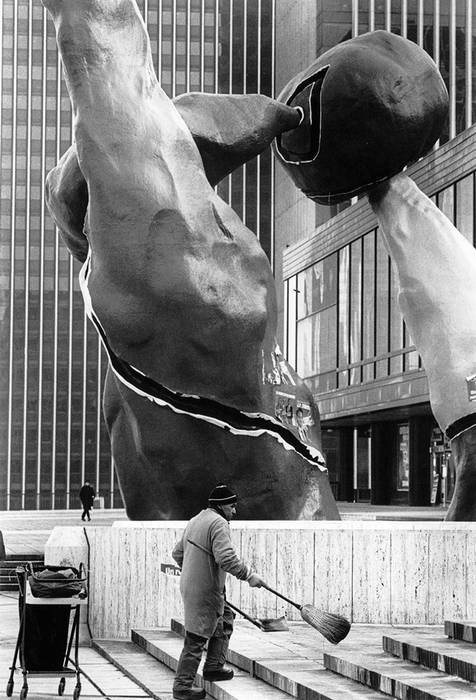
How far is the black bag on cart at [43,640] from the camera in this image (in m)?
10.0

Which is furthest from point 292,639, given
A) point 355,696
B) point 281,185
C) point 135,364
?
point 281,185

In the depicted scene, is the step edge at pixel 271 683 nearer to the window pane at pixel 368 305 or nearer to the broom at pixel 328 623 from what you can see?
the broom at pixel 328 623

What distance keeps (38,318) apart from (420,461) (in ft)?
151

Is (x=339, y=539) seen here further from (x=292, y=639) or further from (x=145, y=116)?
(x=145, y=116)

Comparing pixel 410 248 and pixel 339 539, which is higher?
pixel 410 248

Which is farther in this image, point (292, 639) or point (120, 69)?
point (120, 69)

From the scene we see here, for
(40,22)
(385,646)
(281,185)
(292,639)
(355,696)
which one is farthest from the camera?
(40,22)

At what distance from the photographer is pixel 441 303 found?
17.4 metres

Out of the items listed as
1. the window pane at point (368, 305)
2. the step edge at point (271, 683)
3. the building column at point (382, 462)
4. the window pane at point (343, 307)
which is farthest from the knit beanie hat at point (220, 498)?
the building column at point (382, 462)

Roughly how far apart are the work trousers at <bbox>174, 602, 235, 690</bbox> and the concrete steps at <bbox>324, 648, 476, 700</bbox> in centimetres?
98

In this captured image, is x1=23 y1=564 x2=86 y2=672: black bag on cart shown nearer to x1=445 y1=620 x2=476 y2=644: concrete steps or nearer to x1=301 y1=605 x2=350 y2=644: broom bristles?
x1=301 y1=605 x2=350 y2=644: broom bristles

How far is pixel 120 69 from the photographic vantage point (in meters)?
15.2

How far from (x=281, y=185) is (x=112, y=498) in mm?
30030

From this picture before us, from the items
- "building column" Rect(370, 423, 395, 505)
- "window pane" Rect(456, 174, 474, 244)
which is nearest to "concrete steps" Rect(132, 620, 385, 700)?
"window pane" Rect(456, 174, 474, 244)
